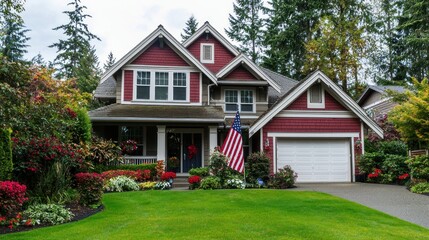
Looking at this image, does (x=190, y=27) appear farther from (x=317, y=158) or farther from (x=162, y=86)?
(x=317, y=158)

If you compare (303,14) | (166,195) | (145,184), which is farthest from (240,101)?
(303,14)

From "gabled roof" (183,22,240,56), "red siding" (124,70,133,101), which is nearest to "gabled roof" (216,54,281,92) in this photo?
"gabled roof" (183,22,240,56)

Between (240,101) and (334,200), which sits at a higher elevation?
(240,101)

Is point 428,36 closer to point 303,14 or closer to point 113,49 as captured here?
point 303,14

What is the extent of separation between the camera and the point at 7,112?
24.4 ft

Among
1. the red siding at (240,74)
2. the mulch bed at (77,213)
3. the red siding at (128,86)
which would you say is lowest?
the mulch bed at (77,213)

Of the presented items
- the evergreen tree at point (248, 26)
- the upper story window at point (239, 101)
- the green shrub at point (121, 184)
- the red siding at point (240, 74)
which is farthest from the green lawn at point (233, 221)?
the evergreen tree at point (248, 26)

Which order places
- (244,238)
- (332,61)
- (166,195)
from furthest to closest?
(332,61) < (166,195) < (244,238)

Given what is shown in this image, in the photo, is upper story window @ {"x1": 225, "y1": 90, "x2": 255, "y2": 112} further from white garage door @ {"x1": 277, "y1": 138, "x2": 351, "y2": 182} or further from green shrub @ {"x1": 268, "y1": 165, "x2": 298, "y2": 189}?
green shrub @ {"x1": 268, "y1": 165, "x2": 298, "y2": 189}

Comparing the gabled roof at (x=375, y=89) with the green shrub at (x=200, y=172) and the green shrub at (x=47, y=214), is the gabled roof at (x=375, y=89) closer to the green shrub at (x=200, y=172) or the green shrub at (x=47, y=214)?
the green shrub at (x=200, y=172)

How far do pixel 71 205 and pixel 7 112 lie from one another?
11.5 ft

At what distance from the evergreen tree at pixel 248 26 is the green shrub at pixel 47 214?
3224 centimetres

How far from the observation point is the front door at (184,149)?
62.5ft

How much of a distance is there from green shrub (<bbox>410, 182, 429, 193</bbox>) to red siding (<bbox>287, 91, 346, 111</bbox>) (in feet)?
18.5
